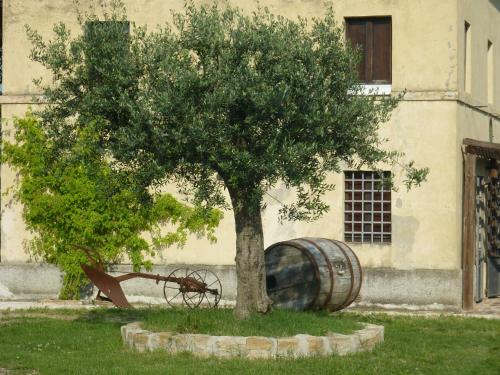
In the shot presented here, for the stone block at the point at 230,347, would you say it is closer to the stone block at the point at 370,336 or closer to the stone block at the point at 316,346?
the stone block at the point at 316,346

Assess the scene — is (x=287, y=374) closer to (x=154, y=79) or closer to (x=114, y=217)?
(x=154, y=79)

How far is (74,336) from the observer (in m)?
15.9

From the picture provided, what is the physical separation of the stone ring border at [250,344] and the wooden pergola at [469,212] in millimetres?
6686

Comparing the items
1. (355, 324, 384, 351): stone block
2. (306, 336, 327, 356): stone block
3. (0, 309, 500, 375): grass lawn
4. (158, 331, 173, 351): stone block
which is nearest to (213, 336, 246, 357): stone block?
(0, 309, 500, 375): grass lawn

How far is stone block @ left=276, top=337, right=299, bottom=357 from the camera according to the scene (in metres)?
13.8

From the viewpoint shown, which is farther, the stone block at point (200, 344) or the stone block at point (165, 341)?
the stone block at point (165, 341)

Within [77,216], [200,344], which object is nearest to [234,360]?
[200,344]

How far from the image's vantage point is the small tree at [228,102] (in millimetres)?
13688

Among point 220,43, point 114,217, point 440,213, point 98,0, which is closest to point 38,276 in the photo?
point 114,217

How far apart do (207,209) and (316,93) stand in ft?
7.14

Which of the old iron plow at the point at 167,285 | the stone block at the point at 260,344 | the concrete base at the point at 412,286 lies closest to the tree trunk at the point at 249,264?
the stone block at the point at 260,344

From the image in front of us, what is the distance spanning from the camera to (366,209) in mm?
21469

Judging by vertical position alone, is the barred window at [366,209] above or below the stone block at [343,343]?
above

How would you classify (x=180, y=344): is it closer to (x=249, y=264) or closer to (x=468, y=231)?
(x=249, y=264)
